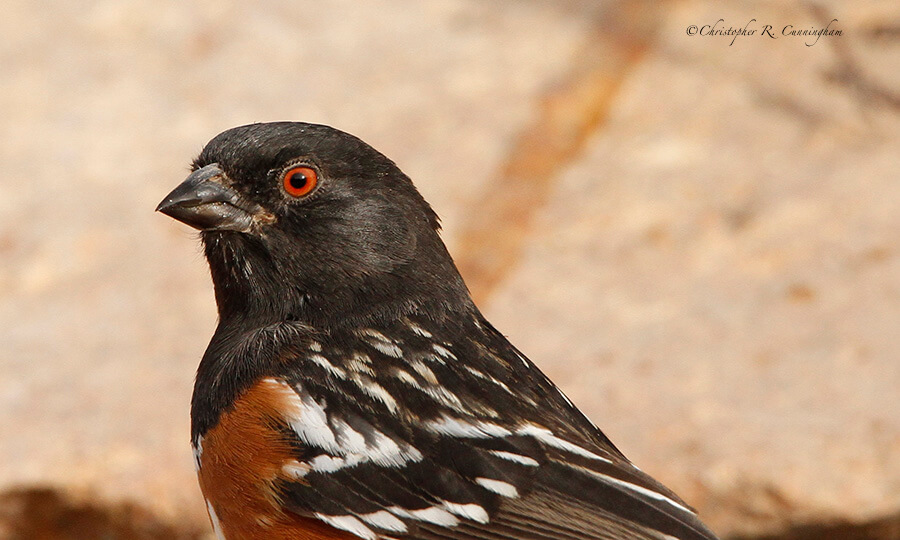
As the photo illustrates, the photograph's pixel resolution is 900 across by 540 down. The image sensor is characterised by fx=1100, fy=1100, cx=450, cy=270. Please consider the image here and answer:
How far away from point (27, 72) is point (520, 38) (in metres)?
2.39

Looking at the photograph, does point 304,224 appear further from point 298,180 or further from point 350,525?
point 350,525

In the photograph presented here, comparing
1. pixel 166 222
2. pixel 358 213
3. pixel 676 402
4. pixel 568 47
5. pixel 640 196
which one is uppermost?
pixel 568 47

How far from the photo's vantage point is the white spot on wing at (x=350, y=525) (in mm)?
2172

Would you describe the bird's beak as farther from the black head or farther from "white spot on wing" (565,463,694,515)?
"white spot on wing" (565,463,694,515)

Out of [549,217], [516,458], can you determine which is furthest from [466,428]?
[549,217]

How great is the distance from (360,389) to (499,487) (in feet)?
1.16

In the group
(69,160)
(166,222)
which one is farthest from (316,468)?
(69,160)

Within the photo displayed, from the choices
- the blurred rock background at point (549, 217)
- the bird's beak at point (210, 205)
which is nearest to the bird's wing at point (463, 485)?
the bird's beak at point (210, 205)

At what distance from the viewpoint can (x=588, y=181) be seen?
476cm

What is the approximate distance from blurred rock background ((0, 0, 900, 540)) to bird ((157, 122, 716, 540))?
118 centimetres

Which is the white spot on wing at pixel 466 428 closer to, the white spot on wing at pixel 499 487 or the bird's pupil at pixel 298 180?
the white spot on wing at pixel 499 487

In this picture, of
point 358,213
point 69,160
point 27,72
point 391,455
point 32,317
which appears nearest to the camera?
point 391,455

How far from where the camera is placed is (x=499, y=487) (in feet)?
7.04

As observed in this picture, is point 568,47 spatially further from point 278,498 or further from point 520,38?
point 278,498
